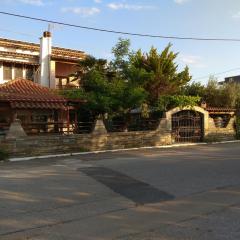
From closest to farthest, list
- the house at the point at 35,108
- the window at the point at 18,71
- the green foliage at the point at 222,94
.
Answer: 1. the house at the point at 35,108
2. the window at the point at 18,71
3. the green foliage at the point at 222,94

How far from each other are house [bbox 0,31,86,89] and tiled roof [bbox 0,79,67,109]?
3840mm

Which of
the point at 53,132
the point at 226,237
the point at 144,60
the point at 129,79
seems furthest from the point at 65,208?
the point at 144,60

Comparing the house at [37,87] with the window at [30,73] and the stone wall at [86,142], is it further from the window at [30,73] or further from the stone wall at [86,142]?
the stone wall at [86,142]

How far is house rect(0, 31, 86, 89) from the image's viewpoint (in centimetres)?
2911

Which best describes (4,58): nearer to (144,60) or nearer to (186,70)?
(144,60)

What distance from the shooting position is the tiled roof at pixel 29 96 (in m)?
22.3

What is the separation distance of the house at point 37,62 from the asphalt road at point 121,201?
14002mm

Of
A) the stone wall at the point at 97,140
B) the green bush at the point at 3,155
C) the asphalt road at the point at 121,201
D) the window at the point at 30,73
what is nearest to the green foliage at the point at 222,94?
the stone wall at the point at 97,140

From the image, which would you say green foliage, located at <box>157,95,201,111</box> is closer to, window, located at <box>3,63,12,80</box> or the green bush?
window, located at <box>3,63,12,80</box>

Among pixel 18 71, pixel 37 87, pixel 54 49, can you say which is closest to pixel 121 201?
pixel 37 87

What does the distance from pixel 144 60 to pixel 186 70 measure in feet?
12.5

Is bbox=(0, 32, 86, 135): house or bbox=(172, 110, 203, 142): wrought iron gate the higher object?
bbox=(0, 32, 86, 135): house

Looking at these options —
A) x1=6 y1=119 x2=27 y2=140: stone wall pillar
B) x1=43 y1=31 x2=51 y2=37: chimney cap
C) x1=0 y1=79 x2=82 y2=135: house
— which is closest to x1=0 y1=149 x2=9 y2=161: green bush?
x1=6 y1=119 x2=27 y2=140: stone wall pillar

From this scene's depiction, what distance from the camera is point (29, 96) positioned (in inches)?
917
